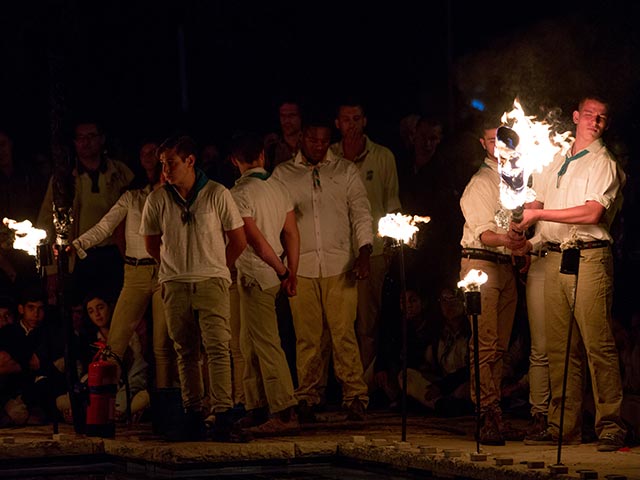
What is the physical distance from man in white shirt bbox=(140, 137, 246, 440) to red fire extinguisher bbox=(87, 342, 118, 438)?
0.76 m

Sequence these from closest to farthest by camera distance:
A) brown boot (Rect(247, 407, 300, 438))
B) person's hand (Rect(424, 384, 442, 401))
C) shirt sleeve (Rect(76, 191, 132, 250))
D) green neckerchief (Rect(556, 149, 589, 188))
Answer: green neckerchief (Rect(556, 149, 589, 188)) < brown boot (Rect(247, 407, 300, 438)) < shirt sleeve (Rect(76, 191, 132, 250)) < person's hand (Rect(424, 384, 442, 401))

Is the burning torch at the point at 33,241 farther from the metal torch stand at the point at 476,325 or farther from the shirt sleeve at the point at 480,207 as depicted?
the metal torch stand at the point at 476,325

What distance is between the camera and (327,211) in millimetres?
14273

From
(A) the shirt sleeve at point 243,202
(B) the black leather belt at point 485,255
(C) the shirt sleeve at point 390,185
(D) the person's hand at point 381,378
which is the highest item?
(C) the shirt sleeve at point 390,185

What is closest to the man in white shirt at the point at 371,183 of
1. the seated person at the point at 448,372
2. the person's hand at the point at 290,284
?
the seated person at the point at 448,372

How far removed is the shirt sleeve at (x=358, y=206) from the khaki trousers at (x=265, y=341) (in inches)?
41.6

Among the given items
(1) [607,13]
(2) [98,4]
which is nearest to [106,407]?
(1) [607,13]

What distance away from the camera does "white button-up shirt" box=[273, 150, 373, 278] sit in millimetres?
14219

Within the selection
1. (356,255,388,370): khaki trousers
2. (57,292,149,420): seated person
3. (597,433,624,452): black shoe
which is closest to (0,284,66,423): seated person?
(57,292,149,420): seated person

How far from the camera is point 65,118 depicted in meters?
14.9

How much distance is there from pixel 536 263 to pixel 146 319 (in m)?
4.29

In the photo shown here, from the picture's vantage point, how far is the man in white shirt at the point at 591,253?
40.0ft

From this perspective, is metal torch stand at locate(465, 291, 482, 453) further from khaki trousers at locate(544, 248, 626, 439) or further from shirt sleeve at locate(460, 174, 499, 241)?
shirt sleeve at locate(460, 174, 499, 241)

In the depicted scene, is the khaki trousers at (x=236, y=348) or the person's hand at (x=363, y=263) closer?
the person's hand at (x=363, y=263)
